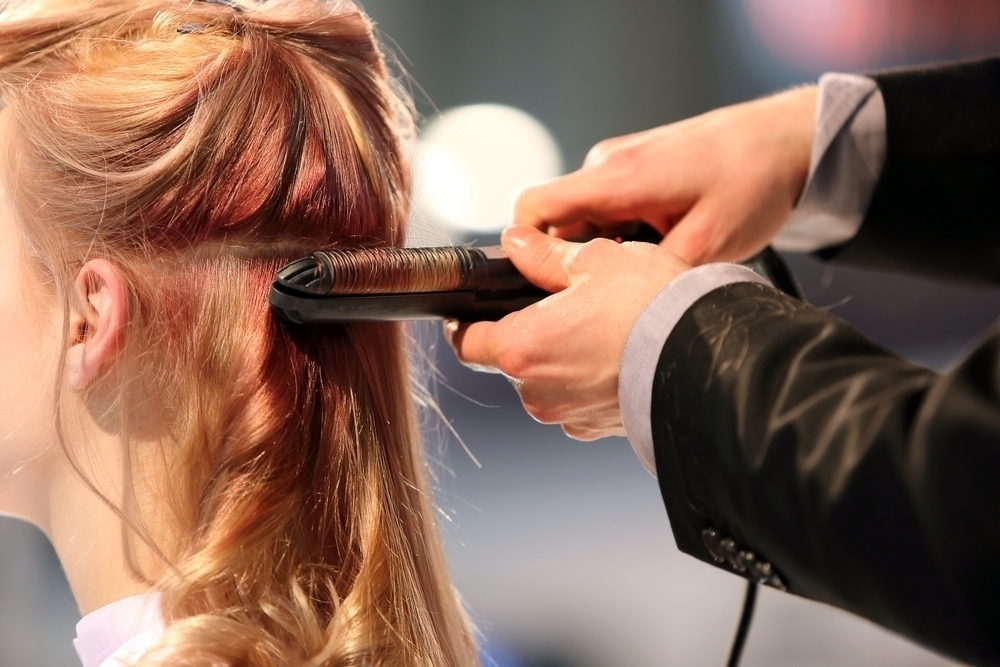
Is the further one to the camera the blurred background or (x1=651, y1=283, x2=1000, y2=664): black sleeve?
the blurred background

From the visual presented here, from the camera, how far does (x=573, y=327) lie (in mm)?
635

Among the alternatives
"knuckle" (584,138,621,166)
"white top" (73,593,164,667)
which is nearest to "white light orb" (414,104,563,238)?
"knuckle" (584,138,621,166)

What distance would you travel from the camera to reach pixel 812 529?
0.50 metres

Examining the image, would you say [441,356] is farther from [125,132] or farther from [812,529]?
[812,529]

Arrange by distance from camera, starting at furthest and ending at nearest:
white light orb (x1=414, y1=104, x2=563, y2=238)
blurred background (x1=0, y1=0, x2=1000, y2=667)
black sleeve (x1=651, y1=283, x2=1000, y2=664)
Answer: blurred background (x1=0, y1=0, x2=1000, y2=667), white light orb (x1=414, y1=104, x2=563, y2=238), black sleeve (x1=651, y1=283, x2=1000, y2=664)

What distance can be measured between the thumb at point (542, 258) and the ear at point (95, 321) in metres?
0.30

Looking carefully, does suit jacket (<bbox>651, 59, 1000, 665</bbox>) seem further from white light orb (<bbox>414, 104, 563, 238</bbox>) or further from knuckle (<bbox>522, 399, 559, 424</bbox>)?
white light orb (<bbox>414, 104, 563, 238</bbox>)

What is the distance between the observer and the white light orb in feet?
6.09

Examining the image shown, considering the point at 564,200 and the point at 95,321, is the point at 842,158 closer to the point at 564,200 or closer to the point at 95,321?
the point at 564,200

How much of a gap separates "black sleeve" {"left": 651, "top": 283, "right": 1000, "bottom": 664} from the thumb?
0.45ft

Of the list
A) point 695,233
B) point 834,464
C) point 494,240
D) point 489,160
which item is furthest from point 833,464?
point 494,240

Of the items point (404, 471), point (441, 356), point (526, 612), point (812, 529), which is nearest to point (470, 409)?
point (441, 356)

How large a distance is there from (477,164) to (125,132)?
1.41 meters

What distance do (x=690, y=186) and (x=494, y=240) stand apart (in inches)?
56.8
